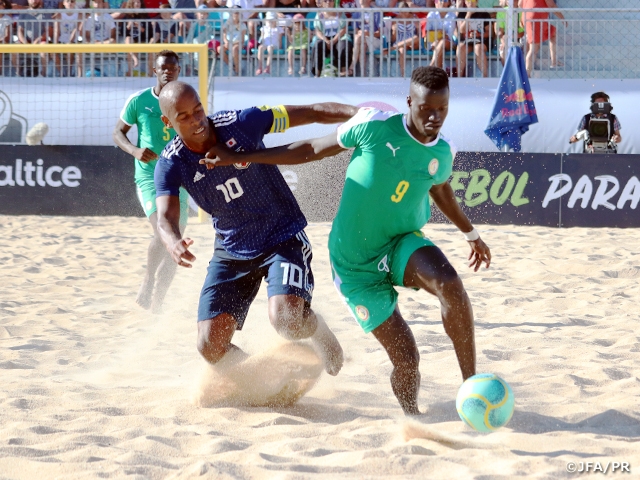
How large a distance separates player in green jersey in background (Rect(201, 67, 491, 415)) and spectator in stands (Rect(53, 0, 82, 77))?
9434 mm

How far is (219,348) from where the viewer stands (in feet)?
13.0

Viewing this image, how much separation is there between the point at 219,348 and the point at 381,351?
4.58 feet

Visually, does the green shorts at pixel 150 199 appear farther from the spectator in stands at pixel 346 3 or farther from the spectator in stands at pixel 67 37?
the spectator in stands at pixel 346 3

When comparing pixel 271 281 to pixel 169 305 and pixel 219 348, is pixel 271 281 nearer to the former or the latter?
pixel 219 348

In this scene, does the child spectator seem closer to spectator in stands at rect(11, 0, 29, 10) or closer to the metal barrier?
the metal barrier

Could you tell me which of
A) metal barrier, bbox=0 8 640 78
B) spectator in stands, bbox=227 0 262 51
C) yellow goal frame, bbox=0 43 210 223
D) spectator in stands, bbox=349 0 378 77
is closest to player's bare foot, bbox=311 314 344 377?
yellow goal frame, bbox=0 43 210 223

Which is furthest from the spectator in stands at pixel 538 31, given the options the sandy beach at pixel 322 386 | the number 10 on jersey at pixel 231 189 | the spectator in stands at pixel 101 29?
the number 10 on jersey at pixel 231 189

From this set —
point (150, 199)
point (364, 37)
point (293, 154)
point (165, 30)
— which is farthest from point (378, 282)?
point (165, 30)

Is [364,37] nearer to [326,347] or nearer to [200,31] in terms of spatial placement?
[200,31]

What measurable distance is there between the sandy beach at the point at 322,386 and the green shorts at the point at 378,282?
1.55 feet

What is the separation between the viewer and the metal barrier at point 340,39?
12.0m

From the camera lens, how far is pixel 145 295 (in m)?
6.15

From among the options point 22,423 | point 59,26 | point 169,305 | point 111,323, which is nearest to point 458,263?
point 169,305

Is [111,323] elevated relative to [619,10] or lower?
lower
